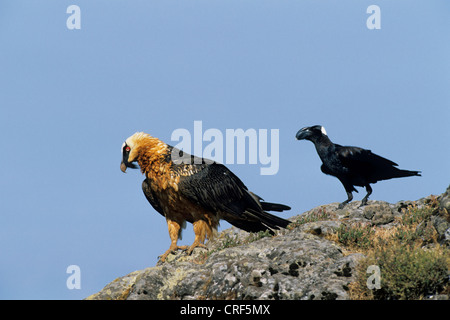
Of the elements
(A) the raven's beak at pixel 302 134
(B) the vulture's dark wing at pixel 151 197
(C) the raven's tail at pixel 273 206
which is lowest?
(C) the raven's tail at pixel 273 206

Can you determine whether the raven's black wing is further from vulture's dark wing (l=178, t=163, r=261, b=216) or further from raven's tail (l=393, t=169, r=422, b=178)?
vulture's dark wing (l=178, t=163, r=261, b=216)

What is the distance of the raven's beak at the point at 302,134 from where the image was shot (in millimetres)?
20203

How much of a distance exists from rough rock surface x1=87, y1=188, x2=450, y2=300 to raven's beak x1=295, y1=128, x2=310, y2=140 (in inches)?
199

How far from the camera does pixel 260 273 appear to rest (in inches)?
509

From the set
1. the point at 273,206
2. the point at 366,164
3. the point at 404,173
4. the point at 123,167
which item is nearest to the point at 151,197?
the point at 123,167

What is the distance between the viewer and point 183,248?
1583 cm

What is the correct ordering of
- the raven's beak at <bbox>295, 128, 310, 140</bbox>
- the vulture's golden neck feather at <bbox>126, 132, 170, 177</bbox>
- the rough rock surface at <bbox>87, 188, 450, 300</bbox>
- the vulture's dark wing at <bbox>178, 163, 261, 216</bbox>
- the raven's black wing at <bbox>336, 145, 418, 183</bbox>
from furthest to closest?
the raven's beak at <bbox>295, 128, 310, 140</bbox> → the raven's black wing at <bbox>336, 145, 418, 183</bbox> → the vulture's golden neck feather at <bbox>126, 132, 170, 177</bbox> → the vulture's dark wing at <bbox>178, 163, 261, 216</bbox> → the rough rock surface at <bbox>87, 188, 450, 300</bbox>

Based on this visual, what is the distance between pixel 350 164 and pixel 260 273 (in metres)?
7.68

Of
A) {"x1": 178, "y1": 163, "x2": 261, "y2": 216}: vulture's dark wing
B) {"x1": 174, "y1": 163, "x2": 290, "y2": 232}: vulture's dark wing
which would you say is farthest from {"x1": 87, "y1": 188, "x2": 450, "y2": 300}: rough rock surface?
{"x1": 178, "y1": 163, "x2": 261, "y2": 216}: vulture's dark wing

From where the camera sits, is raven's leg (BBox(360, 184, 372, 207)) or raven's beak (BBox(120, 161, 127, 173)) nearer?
raven's beak (BBox(120, 161, 127, 173))

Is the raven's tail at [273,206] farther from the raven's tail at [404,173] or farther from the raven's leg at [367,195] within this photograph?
the raven's tail at [404,173]

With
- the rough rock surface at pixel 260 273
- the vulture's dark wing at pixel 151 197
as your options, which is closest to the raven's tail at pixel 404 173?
the rough rock surface at pixel 260 273

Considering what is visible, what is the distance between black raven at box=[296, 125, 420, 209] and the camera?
→ 19.4 m
